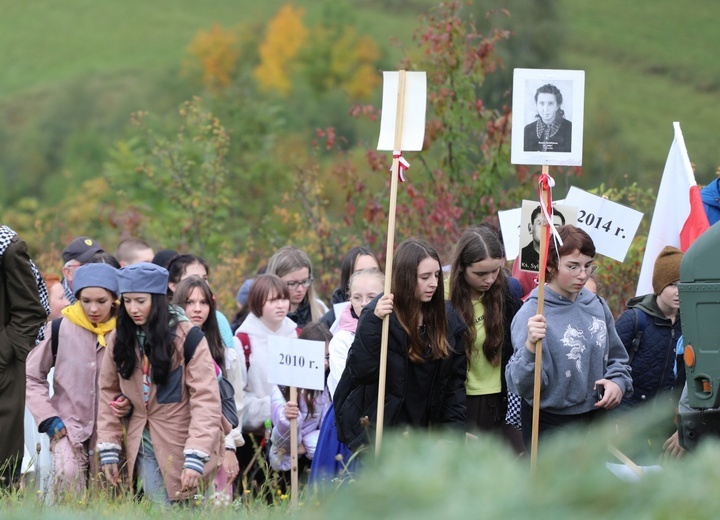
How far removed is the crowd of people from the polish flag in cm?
83

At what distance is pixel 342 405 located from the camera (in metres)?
6.25

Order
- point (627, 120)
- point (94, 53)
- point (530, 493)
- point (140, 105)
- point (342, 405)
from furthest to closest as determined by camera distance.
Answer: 1. point (94, 53)
2. point (140, 105)
3. point (627, 120)
4. point (342, 405)
5. point (530, 493)

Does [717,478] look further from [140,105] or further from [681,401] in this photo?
[140,105]

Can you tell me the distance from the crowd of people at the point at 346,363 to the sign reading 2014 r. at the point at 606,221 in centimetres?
39

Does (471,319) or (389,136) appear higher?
(389,136)

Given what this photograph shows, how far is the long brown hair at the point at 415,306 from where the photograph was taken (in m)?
6.08

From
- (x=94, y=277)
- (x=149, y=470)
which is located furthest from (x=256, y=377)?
(x=149, y=470)

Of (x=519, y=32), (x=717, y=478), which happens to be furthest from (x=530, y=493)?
(x=519, y=32)

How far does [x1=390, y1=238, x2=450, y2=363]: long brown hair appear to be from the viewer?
608cm

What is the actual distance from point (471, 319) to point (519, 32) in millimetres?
36463

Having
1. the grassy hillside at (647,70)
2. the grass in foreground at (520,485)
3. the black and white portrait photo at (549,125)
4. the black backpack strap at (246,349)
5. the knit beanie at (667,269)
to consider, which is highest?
the grassy hillside at (647,70)

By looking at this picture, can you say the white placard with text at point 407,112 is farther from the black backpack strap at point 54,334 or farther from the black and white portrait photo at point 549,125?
the black backpack strap at point 54,334

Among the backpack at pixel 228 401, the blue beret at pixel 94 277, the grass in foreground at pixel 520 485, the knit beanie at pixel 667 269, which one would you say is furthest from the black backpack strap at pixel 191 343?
the grass in foreground at pixel 520 485

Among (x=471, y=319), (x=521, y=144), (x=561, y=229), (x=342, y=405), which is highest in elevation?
(x=521, y=144)
